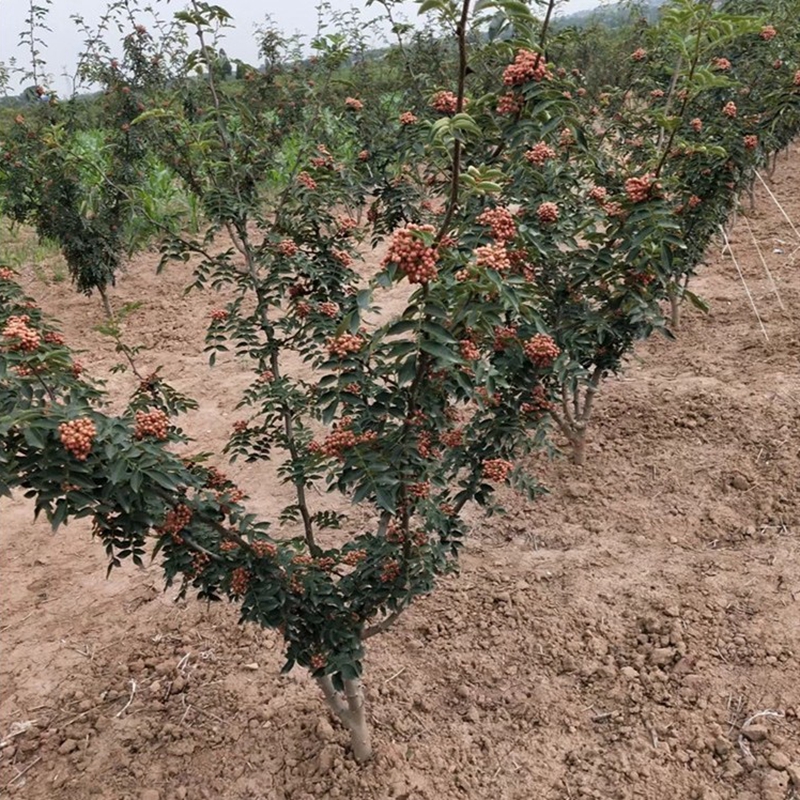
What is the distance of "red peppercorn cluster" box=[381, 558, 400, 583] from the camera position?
1.81 metres

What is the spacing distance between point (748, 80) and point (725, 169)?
1.77 meters

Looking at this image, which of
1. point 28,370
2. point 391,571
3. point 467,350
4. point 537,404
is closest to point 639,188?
point 537,404

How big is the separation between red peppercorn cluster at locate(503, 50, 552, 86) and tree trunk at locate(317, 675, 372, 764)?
66.3 inches

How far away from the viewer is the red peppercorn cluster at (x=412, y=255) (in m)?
1.22

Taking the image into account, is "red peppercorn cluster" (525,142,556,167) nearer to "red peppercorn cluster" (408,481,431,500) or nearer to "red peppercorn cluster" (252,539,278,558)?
"red peppercorn cluster" (408,481,431,500)

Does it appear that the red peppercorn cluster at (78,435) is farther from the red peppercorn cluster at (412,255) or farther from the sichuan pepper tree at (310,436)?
the red peppercorn cluster at (412,255)

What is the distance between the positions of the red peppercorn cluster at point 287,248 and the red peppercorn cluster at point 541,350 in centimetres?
84

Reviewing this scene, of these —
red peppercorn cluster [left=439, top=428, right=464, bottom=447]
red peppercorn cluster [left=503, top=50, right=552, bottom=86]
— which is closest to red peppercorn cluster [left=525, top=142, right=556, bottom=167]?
red peppercorn cluster [left=503, top=50, right=552, bottom=86]

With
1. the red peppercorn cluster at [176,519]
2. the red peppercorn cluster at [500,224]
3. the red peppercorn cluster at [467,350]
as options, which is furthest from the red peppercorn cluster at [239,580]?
the red peppercorn cluster at [500,224]

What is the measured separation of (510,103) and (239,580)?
1.31 meters

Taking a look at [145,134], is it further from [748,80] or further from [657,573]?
[657,573]

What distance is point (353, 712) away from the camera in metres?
2.13

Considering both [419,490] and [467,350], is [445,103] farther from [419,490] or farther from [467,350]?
[419,490]

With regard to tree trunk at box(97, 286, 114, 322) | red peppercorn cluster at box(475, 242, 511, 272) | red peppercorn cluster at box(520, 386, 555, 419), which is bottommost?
tree trunk at box(97, 286, 114, 322)
